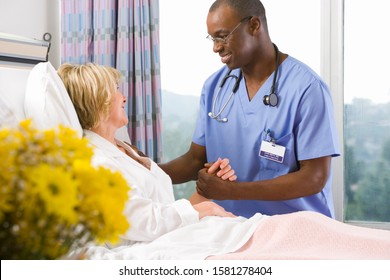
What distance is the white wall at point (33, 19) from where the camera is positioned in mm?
2904

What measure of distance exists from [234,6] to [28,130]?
5.70 feet

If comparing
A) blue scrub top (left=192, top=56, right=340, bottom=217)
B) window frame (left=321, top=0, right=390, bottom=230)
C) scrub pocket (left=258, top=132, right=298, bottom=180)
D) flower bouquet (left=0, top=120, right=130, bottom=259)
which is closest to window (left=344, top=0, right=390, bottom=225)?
window frame (left=321, top=0, right=390, bottom=230)

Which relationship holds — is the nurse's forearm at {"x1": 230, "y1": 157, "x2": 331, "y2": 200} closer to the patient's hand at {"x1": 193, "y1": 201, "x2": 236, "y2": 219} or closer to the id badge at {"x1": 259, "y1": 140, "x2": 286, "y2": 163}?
the id badge at {"x1": 259, "y1": 140, "x2": 286, "y2": 163}

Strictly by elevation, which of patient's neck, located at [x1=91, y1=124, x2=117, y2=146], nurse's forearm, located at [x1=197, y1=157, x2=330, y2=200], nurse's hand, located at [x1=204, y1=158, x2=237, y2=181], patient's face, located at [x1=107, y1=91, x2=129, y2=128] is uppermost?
patient's face, located at [x1=107, y1=91, x2=129, y2=128]

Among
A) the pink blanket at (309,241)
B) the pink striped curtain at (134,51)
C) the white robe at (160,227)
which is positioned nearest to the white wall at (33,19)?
the pink striped curtain at (134,51)

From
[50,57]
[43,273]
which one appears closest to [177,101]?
[50,57]

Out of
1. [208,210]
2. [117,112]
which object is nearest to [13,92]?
[117,112]

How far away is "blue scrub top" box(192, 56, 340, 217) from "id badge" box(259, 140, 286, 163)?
0.12 ft

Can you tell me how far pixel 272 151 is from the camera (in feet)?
6.75

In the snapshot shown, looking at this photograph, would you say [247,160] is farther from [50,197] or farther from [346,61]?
[50,197]

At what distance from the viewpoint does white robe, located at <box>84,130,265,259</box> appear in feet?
4.40

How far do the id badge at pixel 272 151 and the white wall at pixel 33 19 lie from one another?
5.48ft

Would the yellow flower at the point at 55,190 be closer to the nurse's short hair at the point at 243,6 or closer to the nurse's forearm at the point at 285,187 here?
the nurse's forearm at the point at 285,187

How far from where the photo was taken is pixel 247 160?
2.18 metres
